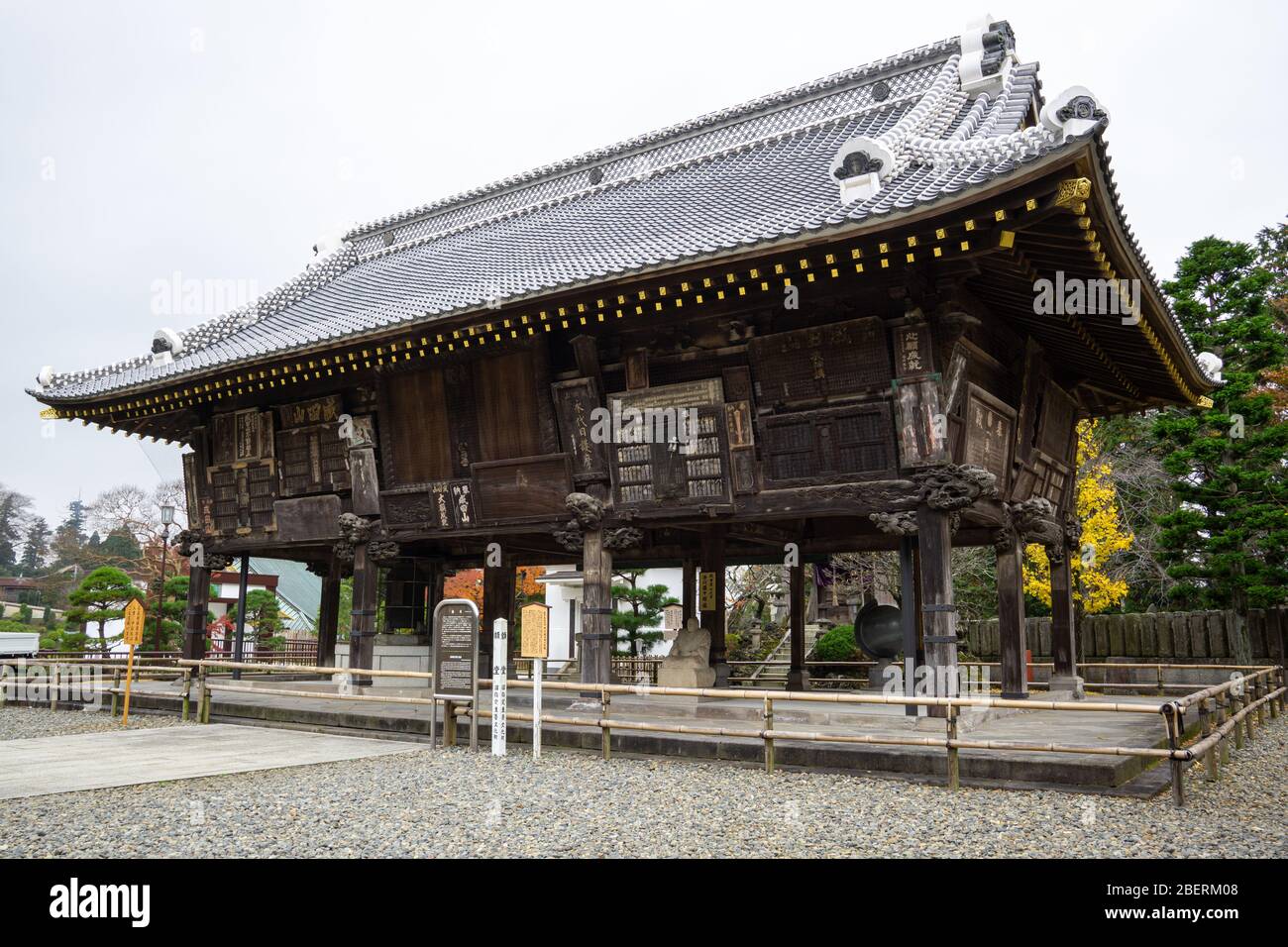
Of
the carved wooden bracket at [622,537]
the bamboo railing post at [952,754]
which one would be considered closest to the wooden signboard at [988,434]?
the bamboo railing post at [952,754]

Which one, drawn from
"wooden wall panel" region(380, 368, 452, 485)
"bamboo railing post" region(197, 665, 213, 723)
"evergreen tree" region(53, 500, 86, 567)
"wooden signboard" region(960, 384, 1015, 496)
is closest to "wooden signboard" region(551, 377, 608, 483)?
"wooden wall panel" region(380, 368, 452, 485)

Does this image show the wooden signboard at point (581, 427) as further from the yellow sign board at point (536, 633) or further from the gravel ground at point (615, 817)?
the gravel ground at point (615, 817)

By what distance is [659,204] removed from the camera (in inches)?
634

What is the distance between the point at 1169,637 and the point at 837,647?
8.57 meters

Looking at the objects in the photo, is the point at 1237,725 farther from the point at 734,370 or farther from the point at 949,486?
the point at 734,370

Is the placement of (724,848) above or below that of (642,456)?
below

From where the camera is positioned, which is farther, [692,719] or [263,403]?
[263,403]

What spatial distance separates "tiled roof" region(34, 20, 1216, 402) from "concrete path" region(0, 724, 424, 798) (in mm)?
5825

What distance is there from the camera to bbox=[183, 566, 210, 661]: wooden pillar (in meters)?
18.0

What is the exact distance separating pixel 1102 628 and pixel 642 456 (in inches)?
668

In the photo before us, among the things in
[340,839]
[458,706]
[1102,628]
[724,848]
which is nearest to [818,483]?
[458,706]

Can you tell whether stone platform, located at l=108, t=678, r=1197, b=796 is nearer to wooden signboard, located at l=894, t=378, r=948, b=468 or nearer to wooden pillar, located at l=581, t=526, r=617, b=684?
wooden pillar, located at l=581, t=526, r=617, b=684

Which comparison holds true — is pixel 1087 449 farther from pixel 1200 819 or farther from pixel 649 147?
pixel 1200 819

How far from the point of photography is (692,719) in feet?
39.2
